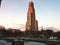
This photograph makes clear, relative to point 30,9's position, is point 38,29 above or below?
below

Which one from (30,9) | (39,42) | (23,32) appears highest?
(30,9)

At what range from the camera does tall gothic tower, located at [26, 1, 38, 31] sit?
4541 millimetres

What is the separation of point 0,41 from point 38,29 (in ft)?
4.20

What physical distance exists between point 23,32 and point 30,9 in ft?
2.57

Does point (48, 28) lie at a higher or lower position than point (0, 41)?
higher

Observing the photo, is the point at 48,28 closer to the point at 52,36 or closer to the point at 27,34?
the point at 52,36

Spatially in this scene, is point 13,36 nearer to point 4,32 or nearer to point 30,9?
point 4,32

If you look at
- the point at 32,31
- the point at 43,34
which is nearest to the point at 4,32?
the point at 32,31

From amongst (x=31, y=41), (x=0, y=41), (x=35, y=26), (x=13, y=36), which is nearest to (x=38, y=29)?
(x=35, y=26)

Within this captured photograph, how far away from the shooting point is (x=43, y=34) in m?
4.69

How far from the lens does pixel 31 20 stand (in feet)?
15.0

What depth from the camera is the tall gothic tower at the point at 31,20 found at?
14.9ft

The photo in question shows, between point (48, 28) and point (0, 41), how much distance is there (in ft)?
5.26

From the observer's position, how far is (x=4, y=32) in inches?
181
